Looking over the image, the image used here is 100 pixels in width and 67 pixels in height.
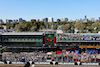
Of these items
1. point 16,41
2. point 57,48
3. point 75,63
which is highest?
point 16,41

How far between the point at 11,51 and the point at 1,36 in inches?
228

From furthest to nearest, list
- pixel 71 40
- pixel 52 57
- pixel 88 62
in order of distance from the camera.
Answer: pixel 71 40 < pixel 52 57 < pixel 88 62

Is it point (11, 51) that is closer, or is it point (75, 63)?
point (75, 63)

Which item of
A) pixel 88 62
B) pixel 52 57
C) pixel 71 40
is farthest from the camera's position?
pixel 71 40

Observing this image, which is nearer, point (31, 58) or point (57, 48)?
point (31, 58)

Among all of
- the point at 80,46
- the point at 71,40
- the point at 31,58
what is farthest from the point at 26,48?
the point at 80,46

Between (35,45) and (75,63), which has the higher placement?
(35,45)

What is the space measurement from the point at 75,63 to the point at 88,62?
10.9 ft

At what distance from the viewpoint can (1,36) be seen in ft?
125

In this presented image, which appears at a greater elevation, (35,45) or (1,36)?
(1,36)

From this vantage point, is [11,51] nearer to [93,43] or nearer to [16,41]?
[16,41]

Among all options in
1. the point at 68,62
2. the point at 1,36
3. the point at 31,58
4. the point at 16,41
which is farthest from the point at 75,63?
the point at 1,36

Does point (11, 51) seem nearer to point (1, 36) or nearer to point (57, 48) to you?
point (1, 36)

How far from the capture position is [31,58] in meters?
31.9
